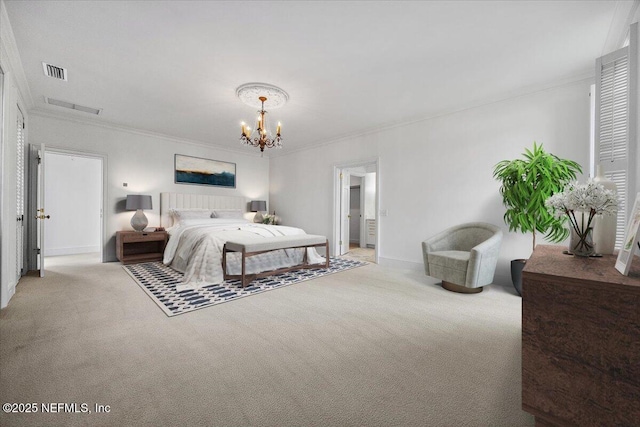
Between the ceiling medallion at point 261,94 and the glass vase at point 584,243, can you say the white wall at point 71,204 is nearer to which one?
the ceiling medallion at point 261,94

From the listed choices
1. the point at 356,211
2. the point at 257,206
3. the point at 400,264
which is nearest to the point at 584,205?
the point at 400,264

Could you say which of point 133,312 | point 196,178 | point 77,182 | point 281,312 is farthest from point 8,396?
point 77,182

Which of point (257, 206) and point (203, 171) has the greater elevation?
point (203, 171)

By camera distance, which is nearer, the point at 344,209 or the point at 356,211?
the point at 344,209

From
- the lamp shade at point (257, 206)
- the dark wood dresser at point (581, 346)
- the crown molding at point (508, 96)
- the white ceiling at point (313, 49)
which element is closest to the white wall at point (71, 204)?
the white ceiling at point (313, 49)

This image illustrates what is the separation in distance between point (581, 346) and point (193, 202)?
21.0 feet

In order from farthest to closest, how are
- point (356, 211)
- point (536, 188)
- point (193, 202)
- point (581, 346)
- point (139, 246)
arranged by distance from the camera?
point (356, 211) < point (193, 202) < point (139, 246) < point (536, 188) < point (581, 346)

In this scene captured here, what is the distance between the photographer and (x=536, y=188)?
3059 millimetres

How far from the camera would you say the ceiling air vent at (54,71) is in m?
3.12

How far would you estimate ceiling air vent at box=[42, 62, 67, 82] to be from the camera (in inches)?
123

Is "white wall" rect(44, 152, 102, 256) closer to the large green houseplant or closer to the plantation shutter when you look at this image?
the large green houseplant

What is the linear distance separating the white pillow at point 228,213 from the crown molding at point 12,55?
11.0 ft

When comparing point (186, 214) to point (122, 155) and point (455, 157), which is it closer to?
point (122, 155)

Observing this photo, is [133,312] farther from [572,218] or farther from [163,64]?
[572,218]
